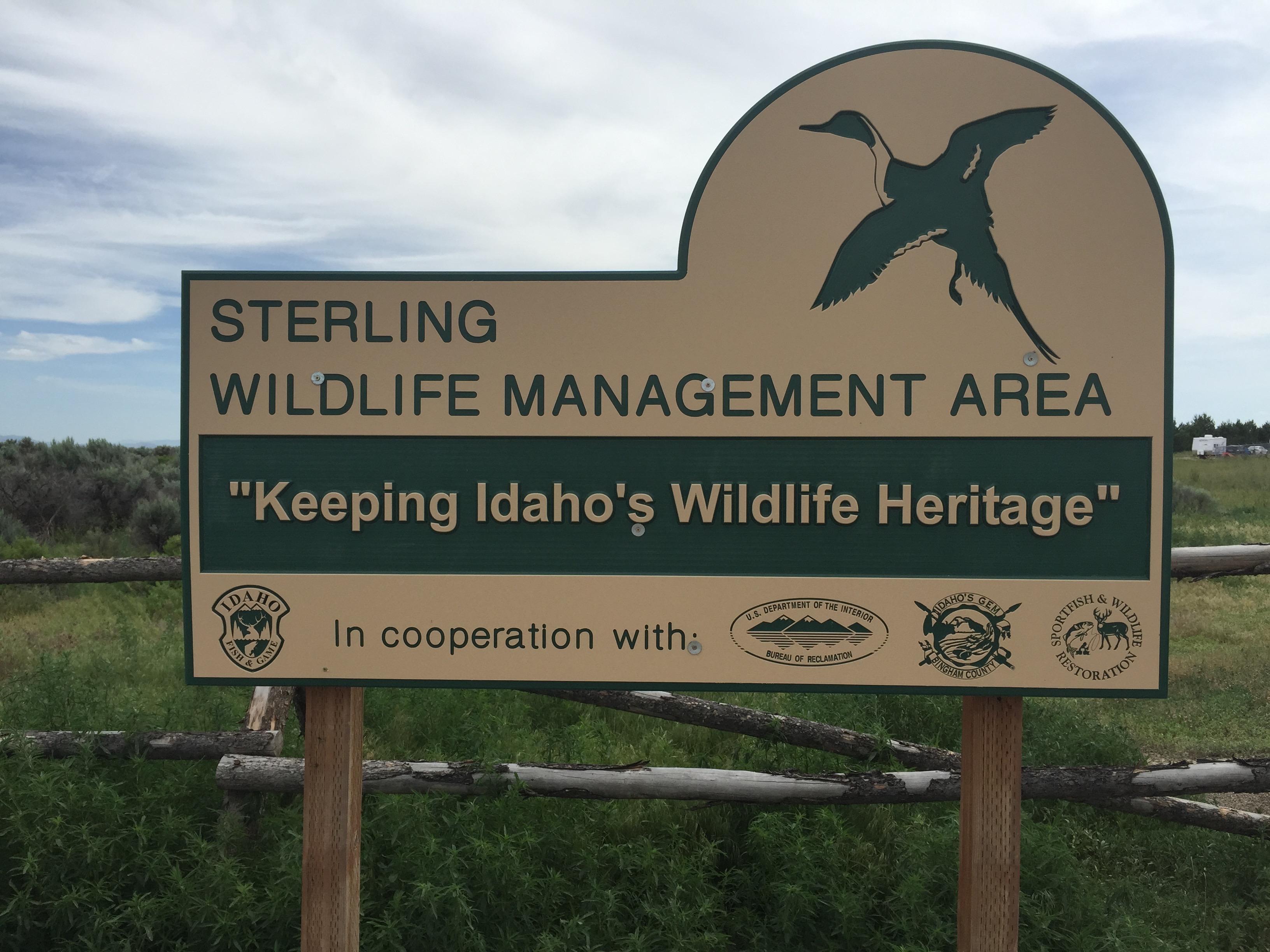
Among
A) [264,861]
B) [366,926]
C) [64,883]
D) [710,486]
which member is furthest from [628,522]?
[64,883]

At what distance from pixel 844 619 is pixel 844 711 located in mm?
2776

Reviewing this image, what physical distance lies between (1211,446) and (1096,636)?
50.4 m

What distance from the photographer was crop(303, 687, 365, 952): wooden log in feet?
8.43

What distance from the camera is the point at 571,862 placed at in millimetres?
3398

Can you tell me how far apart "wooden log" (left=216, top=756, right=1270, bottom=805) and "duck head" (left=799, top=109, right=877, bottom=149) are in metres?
2.75

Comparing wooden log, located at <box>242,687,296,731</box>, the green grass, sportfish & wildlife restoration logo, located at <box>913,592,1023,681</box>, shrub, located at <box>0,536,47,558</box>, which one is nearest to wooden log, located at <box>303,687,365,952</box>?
the green grass

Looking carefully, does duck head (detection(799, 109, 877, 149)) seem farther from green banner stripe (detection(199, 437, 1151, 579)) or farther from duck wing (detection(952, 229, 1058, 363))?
green banner stripe (detection(199, 437, 1151, 579))

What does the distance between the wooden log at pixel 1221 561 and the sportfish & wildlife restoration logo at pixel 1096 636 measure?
195 cm

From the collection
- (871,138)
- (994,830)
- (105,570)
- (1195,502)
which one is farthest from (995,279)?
(1195,502)

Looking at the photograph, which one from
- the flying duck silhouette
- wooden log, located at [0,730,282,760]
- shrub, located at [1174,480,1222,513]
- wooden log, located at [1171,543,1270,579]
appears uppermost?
the flying duck silhouette

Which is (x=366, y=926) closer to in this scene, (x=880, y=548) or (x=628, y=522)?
(x=628, y=522)

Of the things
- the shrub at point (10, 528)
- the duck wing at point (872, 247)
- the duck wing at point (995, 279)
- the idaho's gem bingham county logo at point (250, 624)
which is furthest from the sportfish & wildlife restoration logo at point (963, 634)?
the shrub at point (10, 528)

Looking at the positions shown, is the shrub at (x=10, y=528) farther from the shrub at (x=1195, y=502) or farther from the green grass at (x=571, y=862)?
the shrub at (x=1195, y=502)

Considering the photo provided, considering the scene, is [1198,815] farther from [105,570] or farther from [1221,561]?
[105,570]
